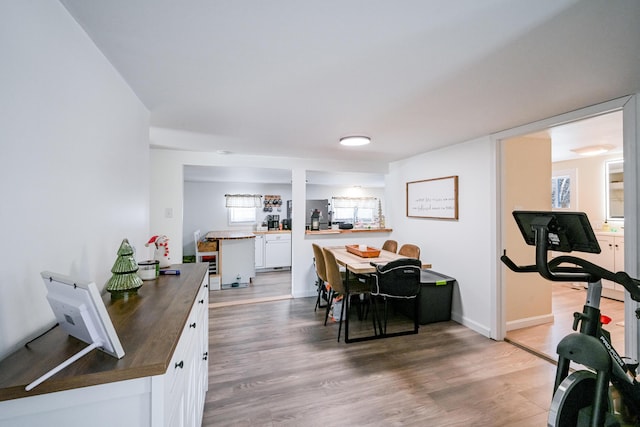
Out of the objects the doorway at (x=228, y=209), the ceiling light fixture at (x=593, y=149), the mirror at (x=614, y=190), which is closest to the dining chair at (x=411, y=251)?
the doorway at (x=228, y=209)

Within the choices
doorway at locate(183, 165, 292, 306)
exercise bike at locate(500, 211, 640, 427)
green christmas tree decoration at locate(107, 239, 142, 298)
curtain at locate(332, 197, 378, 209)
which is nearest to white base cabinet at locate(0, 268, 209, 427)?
green christmas tree decoration at locate(107, 239, 142, 298)

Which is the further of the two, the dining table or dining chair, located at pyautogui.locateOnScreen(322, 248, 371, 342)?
dining chair, located at pyautogui.locateOnScreen(322, 248, 371, 342)

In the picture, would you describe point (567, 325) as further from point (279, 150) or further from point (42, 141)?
point (42, 141)

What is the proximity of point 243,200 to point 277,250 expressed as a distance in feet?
5.55

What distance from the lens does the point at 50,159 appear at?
96 centimetres

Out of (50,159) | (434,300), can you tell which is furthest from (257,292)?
(50,159)

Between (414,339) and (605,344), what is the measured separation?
5.96 feet

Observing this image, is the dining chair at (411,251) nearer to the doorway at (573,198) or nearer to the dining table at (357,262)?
the dining table at (357,262)

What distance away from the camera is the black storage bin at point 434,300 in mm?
3281

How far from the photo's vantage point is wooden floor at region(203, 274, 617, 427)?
5.89 feet

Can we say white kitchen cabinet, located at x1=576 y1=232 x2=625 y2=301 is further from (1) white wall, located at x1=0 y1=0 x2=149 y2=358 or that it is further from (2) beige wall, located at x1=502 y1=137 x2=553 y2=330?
(1) white wall, located at x1=0 y1=0 x2=149 y2=358

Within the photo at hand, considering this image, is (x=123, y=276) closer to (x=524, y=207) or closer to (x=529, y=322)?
(x=524, y=207)

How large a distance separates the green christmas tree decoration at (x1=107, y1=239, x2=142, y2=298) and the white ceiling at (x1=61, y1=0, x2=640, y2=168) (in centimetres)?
103

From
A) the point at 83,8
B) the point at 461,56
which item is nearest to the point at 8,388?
the point at 83,8
